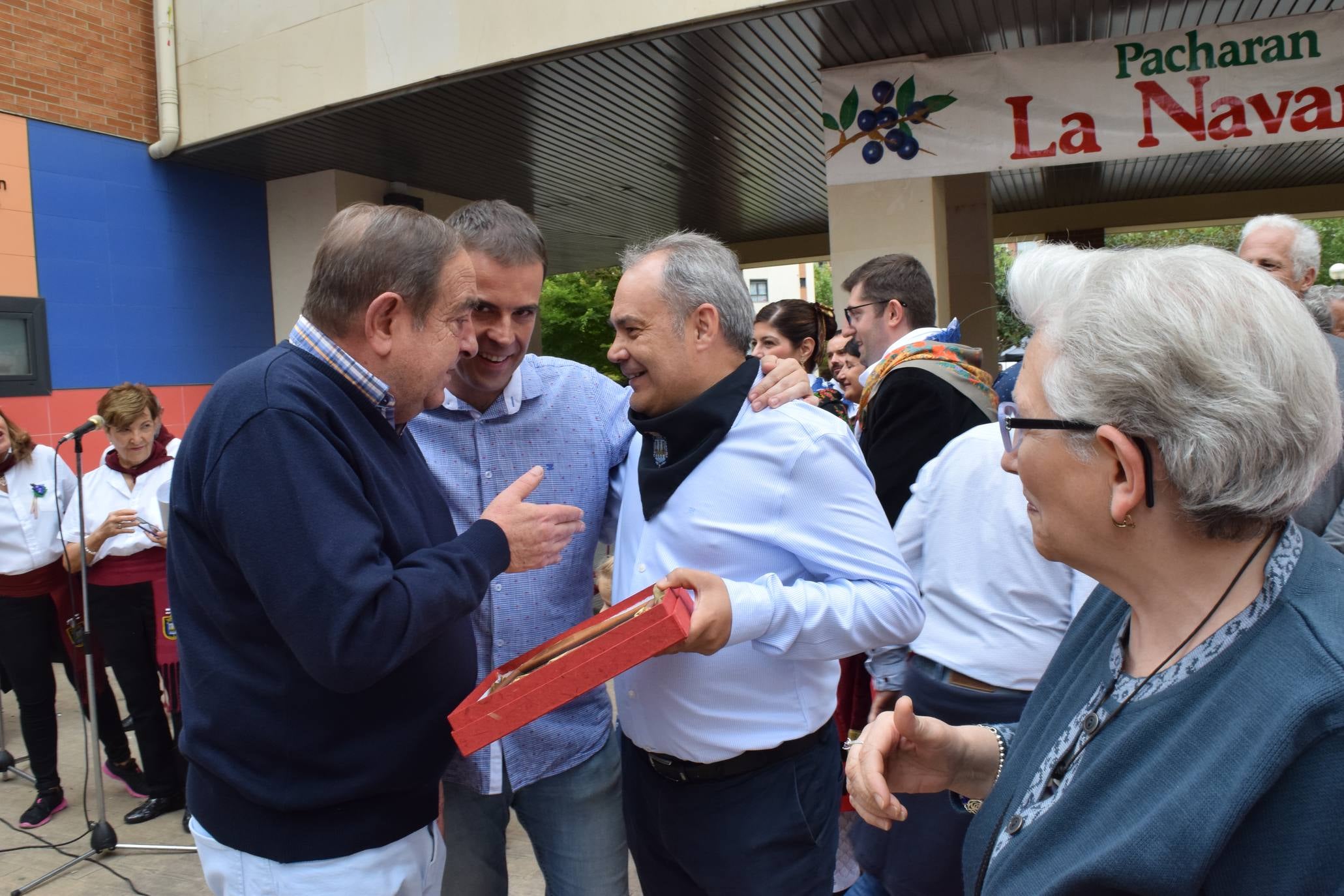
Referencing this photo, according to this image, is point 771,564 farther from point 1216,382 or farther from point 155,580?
point 155,580

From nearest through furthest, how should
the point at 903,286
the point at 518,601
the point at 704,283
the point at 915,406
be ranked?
the point at 704,283
the point at 518,601
the point at 915,406
the point at 903,286

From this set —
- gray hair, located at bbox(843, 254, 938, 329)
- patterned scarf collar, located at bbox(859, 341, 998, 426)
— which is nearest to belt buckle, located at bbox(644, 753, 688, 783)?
patterned scarf collar, located at bbox(859, 341, 998, 426)

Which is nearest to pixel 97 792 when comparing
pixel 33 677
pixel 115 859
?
pixel 115 859

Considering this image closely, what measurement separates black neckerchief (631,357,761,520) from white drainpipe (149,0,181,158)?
27.3ft

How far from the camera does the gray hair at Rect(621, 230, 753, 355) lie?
1996 mm

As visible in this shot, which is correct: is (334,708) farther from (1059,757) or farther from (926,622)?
(926,622)

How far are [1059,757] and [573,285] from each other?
2183 cm

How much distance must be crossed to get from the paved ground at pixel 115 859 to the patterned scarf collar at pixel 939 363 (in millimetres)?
2285

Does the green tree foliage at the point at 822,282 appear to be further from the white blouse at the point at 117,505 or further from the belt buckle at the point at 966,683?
the belt buckle at the point at 966,683

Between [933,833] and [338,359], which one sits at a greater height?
[338,359]

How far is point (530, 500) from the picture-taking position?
2.21m

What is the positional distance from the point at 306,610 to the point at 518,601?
0.73 meters

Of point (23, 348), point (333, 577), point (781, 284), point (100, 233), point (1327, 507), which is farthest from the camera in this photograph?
point (781, 284)

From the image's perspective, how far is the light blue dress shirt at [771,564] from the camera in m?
1.88
